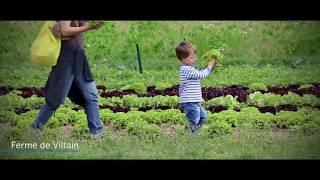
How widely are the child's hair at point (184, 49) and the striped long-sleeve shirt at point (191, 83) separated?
0.11 metres

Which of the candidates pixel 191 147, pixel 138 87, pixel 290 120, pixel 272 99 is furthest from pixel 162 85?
pixel 290 120

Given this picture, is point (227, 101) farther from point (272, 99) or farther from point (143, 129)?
point (143, 129)

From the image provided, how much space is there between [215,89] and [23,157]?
6.69 feet

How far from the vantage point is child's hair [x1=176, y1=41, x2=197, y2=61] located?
27.3 feet

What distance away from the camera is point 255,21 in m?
8.33

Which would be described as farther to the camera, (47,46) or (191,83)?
(191,83)

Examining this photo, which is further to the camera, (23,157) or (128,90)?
(128,90)

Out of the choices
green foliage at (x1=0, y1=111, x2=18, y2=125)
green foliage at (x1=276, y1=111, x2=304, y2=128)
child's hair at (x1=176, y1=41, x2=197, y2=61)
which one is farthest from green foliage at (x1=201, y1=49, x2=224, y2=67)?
green foliage at (x1=0, y1=111, x2=18, y2=125)

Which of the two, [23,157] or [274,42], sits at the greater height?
[274,42]

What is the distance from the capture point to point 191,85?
8297 mm

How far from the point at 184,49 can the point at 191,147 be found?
97 cm

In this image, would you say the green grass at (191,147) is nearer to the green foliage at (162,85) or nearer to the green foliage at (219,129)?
the green foliage at (219,129)
